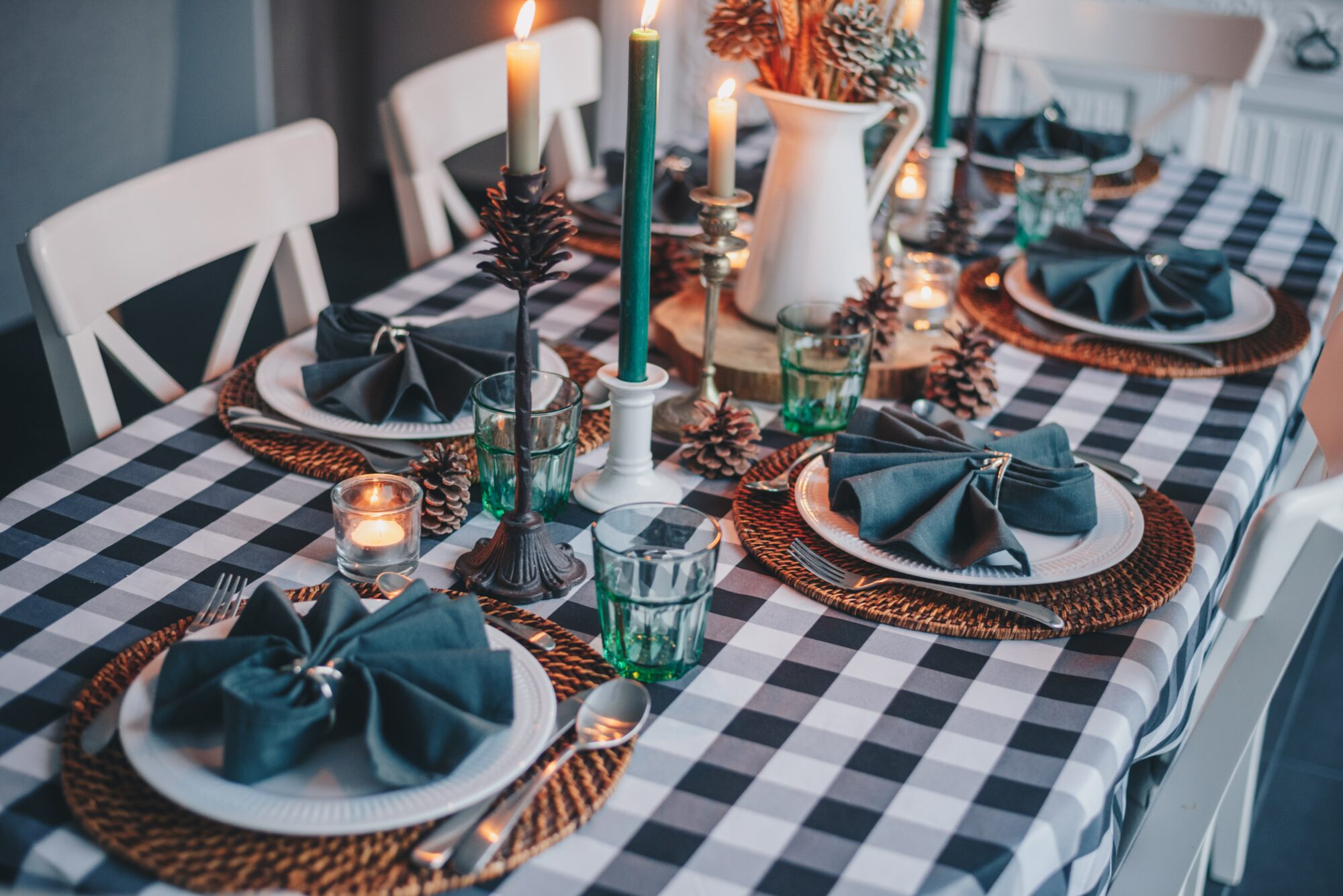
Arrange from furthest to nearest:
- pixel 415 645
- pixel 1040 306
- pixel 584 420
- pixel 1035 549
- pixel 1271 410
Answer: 1. pixel 1040 306
2. pixel 1271 410
3. pixel 584 420
4. pixel 1035 549
5. pixel 415 645

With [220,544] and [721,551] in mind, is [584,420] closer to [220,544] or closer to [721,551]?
[721,551]

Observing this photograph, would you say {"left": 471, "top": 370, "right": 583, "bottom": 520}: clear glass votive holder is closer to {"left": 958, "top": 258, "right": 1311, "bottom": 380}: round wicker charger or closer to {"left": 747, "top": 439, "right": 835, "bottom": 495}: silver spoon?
{"left": 747, "top": 439, "right": 835, "bottom": 495}: silver spoon

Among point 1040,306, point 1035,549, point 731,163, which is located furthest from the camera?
point 1040,306

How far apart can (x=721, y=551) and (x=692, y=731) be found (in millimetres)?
239

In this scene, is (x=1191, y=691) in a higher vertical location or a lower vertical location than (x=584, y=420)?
lower

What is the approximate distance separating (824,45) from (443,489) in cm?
57

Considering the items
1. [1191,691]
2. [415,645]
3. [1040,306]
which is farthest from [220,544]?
[1040,306]

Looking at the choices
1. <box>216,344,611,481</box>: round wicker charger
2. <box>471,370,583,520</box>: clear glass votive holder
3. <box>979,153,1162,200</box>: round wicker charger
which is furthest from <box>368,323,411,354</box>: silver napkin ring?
<box>979,153,1162,200</box>: round wicker charger

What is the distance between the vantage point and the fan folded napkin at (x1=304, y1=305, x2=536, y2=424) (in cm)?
115

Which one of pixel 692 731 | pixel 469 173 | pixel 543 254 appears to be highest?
pixel 543 254

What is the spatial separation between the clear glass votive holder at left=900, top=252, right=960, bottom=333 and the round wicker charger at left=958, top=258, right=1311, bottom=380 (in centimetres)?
7

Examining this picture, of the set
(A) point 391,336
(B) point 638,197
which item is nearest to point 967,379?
(B) point 638,197

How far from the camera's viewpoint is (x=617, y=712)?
802mm

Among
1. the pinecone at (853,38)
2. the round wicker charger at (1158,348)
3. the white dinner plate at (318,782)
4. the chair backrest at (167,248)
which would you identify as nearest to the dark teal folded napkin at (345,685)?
the white dinner plate at (318,782)
